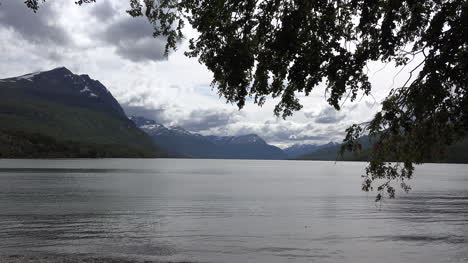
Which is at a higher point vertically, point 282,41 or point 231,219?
point 282,41

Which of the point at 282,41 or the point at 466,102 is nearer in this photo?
the point at 282,41

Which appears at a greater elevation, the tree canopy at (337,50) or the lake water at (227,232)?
the tree canopy at (337,50)

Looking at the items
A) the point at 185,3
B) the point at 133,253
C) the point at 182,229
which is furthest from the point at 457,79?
the point at 182,229

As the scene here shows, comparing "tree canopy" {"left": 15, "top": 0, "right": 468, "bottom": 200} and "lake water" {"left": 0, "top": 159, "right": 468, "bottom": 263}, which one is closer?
"tree canopy" {"left": 15, "top": 0, "right": 468, "bottom": 200}

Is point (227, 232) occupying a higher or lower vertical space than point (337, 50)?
lower

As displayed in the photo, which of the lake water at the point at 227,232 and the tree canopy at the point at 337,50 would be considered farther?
the lake water at the point at 227,232

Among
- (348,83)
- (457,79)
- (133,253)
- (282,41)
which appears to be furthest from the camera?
(133,253)

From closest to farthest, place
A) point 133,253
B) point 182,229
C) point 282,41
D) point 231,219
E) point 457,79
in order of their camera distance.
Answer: point 282,41 → point 457,79 → point 133,253 → point 182,229 → point 231,219

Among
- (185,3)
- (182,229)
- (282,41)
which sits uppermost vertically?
(185,3)

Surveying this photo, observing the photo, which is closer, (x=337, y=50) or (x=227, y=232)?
(x=337, y=50)

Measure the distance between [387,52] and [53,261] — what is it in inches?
899

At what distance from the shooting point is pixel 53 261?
86.5 ft

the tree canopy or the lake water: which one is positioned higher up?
the tree canopy

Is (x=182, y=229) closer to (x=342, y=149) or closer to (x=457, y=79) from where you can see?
(x=342, y=149)
